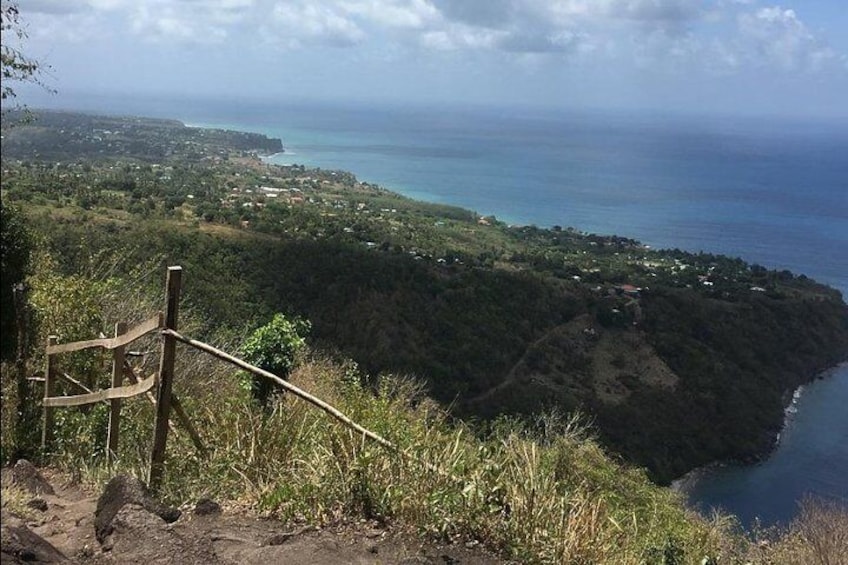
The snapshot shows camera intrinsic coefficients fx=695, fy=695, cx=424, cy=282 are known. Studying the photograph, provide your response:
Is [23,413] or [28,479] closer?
[28,479]

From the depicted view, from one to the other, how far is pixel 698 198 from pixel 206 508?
12213cm

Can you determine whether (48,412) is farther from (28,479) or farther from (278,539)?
(278,539)

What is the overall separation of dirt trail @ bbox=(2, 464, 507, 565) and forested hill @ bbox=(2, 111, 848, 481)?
13.8 m

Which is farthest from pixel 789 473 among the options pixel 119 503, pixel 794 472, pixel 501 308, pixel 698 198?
pixel 698 198

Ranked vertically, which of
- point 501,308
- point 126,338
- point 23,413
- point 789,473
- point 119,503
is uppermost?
point 126,338

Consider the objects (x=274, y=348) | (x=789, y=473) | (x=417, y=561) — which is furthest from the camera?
(x=789, y=473)

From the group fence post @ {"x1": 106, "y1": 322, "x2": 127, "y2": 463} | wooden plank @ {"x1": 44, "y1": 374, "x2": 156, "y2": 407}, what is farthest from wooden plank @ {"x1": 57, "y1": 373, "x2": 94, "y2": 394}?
fence post @ {"x1": 106, "y1": 322, "x2": 127, "y2": 463}

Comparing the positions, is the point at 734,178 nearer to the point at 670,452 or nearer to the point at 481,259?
the point at 481,259

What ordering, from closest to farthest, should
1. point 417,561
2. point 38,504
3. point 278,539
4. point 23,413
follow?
point 417,561
point 278,539
point 38,504
point 23,413

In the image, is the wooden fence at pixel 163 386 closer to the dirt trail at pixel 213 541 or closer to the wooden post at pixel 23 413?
the wooden post at pixel 23 413

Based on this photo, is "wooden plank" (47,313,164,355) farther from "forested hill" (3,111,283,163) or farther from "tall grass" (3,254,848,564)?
"forested hill" (3,111,283,163)

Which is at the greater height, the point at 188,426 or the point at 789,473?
the point at 188,426

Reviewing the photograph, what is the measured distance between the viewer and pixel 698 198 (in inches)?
4552

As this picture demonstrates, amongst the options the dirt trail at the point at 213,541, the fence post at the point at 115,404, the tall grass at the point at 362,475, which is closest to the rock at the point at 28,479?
the dirt trail at the point at 213,541
